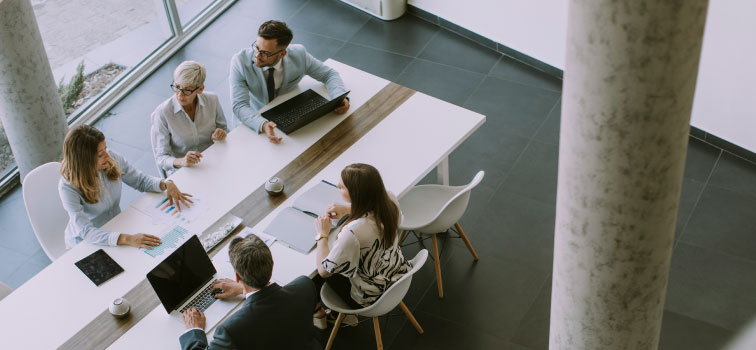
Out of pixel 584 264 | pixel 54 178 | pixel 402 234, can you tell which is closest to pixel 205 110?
pixel 54 178

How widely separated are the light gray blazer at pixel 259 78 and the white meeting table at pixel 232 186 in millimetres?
85

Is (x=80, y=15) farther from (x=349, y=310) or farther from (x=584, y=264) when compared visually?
(x=584, y=264)

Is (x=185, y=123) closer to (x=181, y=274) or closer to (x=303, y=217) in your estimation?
(x=303, y=217)

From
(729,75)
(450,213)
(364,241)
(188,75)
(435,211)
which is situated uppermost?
(188,75)

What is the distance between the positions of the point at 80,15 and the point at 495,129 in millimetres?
3650

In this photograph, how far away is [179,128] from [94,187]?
0.77 metres

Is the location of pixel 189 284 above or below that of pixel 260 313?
below

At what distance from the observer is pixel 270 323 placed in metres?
3.43

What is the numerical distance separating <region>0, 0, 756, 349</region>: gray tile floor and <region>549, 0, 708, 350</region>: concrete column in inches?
85.9

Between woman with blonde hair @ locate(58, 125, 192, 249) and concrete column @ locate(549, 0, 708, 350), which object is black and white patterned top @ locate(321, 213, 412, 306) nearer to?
woman with blonde hair @ locate(58, 125, 192, 249)

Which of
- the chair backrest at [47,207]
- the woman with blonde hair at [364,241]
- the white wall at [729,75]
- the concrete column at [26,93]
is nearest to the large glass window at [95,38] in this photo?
the concrete column at [26,93]

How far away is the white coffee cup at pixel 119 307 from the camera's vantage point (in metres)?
3.69

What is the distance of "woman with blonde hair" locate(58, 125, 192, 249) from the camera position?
13.3 ft

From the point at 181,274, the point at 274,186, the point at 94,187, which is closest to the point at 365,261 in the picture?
the point at 274,186
